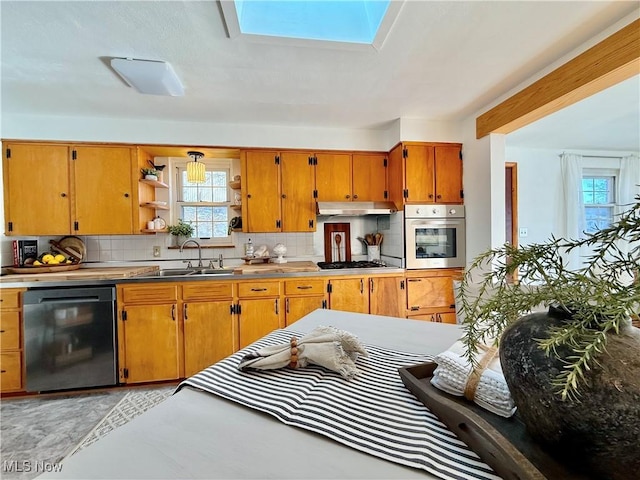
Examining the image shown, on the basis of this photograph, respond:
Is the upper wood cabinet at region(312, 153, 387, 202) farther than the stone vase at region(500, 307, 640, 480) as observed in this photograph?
Yes

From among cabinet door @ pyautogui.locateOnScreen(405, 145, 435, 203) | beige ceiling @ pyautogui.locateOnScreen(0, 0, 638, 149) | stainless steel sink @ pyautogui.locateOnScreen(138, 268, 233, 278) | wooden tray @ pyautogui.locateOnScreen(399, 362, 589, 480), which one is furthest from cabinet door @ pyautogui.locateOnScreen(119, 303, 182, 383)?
cabinet door @ pyautogui.locateOnScreen(405, 145, 435, 203)

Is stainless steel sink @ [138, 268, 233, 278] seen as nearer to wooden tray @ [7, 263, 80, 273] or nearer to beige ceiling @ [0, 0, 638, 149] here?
wooden tray @ [7, 263, 80, 273]

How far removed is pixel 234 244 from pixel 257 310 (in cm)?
98

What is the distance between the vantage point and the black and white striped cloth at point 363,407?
1.63 feet

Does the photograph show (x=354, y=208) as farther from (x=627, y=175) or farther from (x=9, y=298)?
(x=627, y=175)

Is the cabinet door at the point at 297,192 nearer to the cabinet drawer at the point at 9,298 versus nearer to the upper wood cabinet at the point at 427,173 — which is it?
the upper wood cabinet at the point at 427,173

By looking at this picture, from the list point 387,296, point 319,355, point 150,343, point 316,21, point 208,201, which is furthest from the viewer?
point 208,201

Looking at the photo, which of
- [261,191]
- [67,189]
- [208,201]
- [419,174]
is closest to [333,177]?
[261,191]

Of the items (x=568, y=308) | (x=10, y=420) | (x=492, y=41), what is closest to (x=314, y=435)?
(x=568, y=308)

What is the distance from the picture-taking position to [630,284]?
0.41 metres

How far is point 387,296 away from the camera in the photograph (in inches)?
113

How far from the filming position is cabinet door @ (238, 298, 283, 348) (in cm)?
262

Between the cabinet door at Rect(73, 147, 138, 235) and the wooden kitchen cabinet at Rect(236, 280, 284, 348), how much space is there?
1.38m

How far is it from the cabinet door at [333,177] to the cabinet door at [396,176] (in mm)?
490
